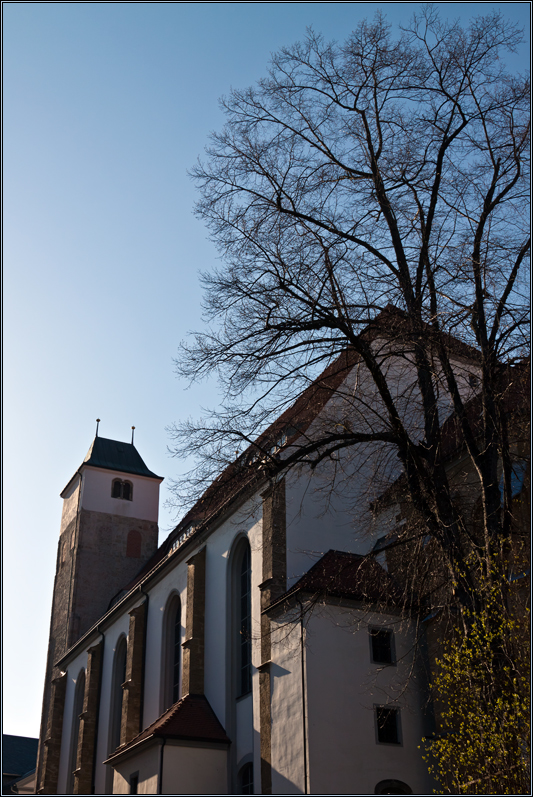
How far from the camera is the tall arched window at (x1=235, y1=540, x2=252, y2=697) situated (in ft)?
62.1

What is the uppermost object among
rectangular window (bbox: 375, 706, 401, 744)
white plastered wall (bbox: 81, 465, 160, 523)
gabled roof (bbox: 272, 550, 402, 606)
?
white plastered wall (bbox: 81, 465, 160, 523)

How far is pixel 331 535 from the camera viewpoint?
62.1 feet

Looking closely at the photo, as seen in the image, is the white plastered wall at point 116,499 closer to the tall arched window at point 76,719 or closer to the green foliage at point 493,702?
the tall arched window at point 76,719

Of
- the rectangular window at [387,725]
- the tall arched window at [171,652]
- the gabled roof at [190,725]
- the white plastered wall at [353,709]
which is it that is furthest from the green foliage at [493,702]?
the tall arched window at [171,652]

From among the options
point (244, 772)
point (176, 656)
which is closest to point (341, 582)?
point (244, 772)

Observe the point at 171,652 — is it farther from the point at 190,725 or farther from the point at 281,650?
the point at 281,650

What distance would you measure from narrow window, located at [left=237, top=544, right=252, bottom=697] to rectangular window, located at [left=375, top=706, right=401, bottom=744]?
364 cm

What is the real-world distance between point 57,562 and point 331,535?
25204mm

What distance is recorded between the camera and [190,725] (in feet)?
61.5

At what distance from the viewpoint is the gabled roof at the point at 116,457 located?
40.1 m

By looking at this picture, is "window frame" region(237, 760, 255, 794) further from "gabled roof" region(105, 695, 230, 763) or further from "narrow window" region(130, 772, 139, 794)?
"narrow window" region(130, 772, 139, 794)

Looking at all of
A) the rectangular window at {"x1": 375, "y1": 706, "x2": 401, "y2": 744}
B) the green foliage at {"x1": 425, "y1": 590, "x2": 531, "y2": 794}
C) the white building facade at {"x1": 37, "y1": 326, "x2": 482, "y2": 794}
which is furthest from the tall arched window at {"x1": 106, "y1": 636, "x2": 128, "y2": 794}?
the green foliage at {"x1": 425, "y1": 590, "x2": 531, "y2": 794}

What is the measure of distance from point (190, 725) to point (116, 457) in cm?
2358

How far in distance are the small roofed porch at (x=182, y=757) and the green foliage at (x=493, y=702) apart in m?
9.16
